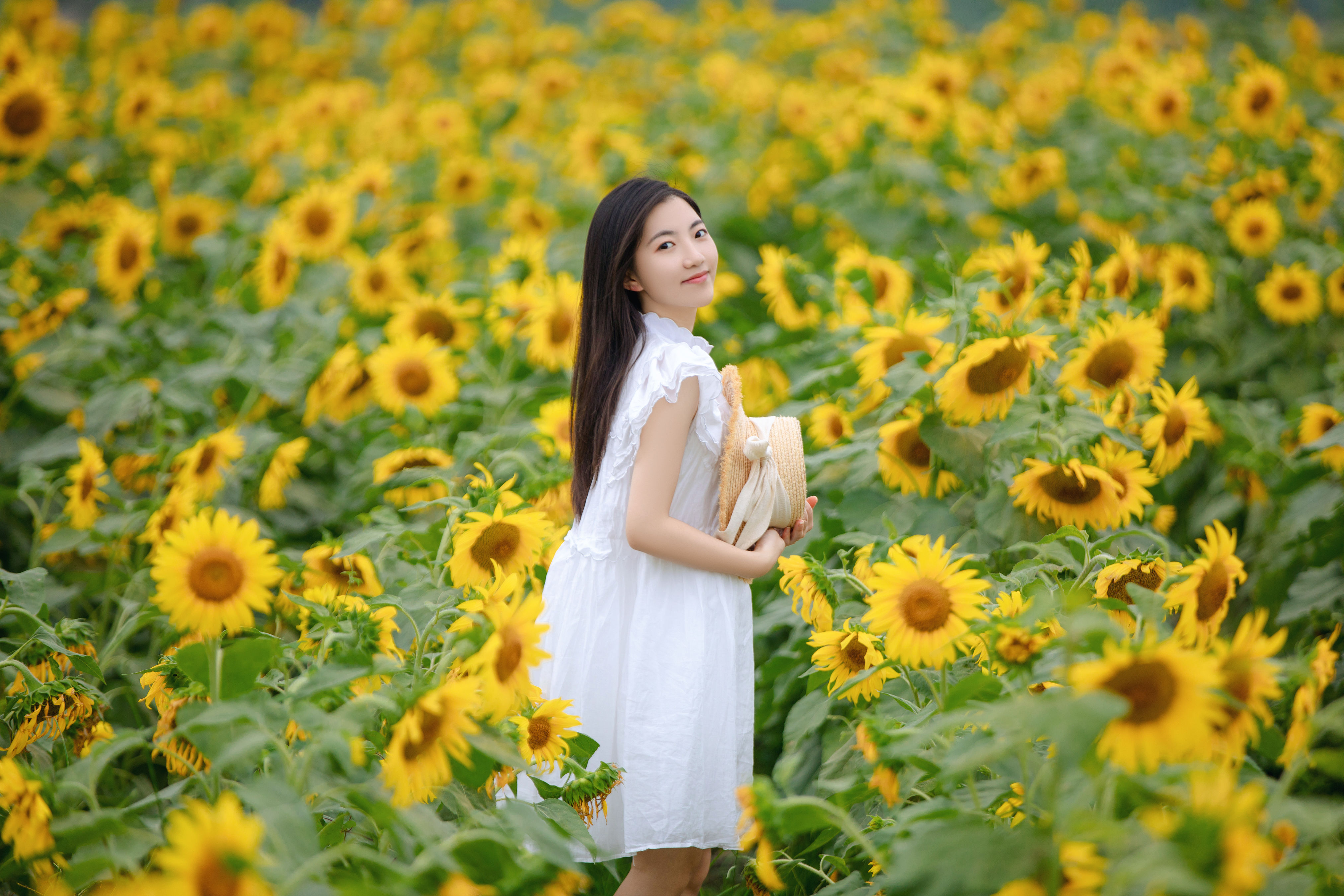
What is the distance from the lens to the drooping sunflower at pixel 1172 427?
6.86ft

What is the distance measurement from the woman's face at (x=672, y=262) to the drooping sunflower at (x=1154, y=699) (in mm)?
962

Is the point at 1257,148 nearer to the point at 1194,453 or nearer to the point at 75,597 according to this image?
the point at 1194,453

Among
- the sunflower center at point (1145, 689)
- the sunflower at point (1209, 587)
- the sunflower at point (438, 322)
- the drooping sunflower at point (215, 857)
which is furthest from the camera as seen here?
the sunflower at point (438, 322)

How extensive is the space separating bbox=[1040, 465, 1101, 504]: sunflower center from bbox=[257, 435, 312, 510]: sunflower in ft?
6.27

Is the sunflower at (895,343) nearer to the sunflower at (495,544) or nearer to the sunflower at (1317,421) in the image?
the sunflower at (495,544)

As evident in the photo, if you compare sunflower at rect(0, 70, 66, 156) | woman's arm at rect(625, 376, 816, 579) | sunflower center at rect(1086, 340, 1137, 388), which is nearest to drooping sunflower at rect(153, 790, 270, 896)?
woman's arm at rect(625, 376, 816, 579)

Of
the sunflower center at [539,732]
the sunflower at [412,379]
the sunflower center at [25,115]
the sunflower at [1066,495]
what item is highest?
the sunflower center at [25,115]

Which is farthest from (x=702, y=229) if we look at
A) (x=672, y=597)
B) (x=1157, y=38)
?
(x=1157, y=38)

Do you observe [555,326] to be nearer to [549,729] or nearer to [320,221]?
[320,221]

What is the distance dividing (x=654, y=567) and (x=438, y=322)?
1642mm

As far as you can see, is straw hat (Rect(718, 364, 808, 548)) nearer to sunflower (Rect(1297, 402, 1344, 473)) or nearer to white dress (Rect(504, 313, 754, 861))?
white dress (Rect(504, 313, 754, 861))

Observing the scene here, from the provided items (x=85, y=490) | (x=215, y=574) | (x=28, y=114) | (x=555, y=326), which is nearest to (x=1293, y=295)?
(x=555, y=326)

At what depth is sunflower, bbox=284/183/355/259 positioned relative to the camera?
360 centimetres

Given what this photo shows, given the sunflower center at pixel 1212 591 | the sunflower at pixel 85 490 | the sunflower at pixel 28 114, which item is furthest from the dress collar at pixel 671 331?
the sunflower at pixel 28 114
